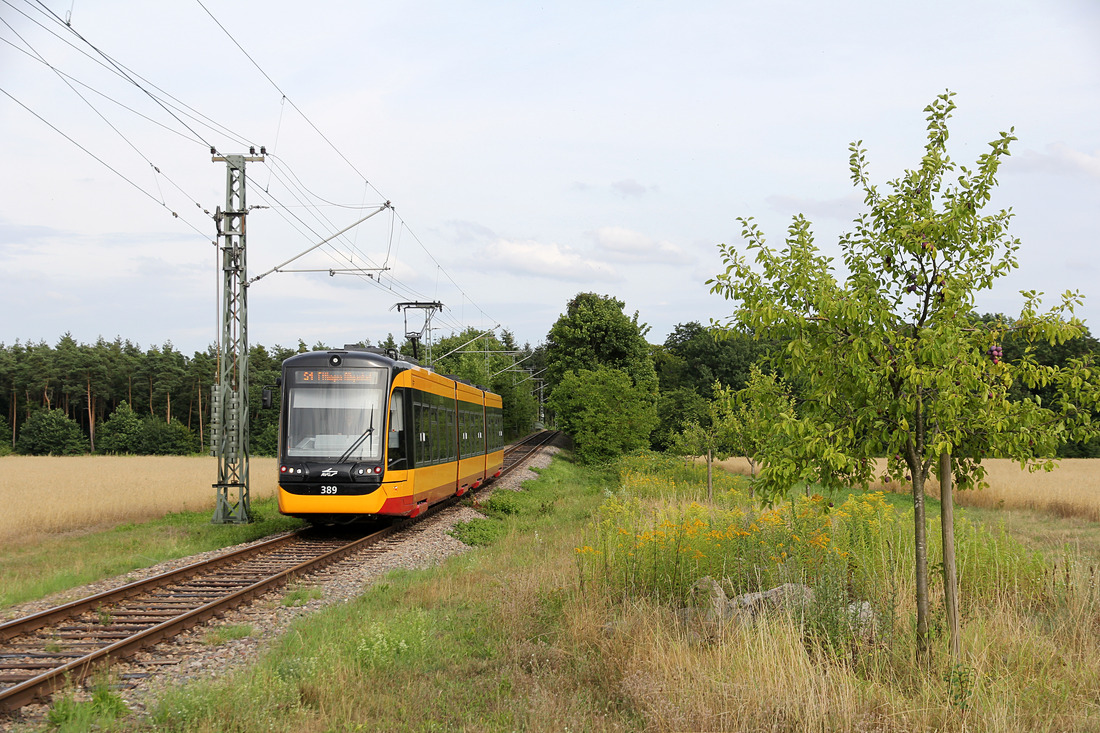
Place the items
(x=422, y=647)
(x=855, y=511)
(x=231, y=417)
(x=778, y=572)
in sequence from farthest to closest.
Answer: (x=231, y=417)
(x=855, y=511)
(x=778, y=572)
(x=422, y=647)

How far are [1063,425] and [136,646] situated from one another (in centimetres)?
749

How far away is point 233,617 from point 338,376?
6.15 metres

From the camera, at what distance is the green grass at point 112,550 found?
1001 centimetres

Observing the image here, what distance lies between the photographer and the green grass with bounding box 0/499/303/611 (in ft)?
32.8

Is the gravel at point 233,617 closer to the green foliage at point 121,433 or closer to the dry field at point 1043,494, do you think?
the dry field at point 1043,494

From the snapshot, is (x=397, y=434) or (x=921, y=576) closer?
(x=921, y=576)

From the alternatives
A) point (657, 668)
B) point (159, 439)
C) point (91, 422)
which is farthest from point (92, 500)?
point (91, 422)

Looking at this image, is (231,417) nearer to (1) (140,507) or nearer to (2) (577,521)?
(1) (140,507)

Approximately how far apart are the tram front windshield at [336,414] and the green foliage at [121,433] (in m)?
62.1

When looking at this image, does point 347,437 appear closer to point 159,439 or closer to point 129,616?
point 129,616

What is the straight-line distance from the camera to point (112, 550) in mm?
12953

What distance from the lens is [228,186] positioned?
16.3 meters

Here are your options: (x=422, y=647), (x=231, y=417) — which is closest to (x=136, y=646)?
(x=422, y=647)

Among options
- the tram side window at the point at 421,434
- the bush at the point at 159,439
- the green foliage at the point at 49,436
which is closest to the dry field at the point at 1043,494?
the tram side window at the point at 421,434
